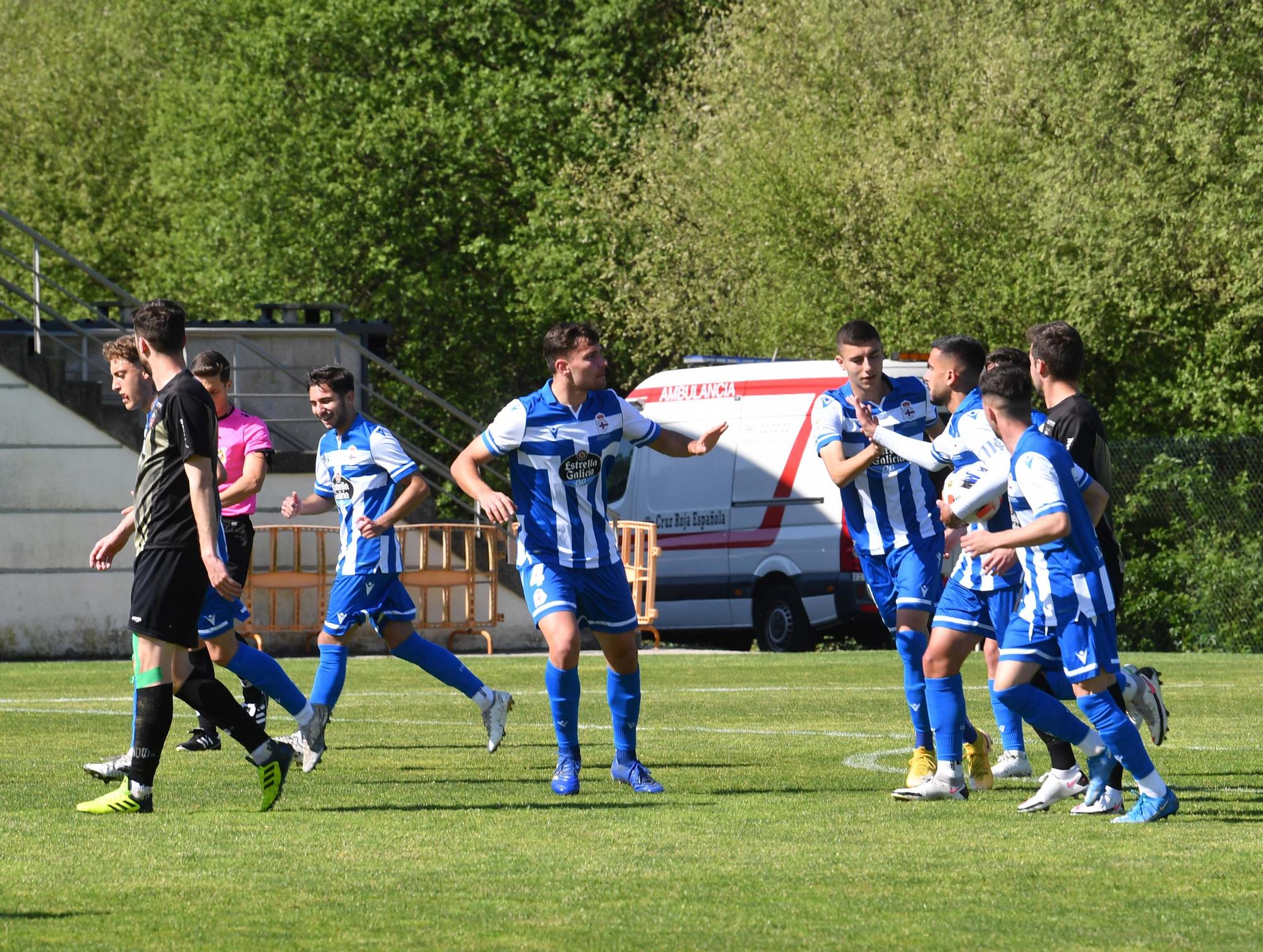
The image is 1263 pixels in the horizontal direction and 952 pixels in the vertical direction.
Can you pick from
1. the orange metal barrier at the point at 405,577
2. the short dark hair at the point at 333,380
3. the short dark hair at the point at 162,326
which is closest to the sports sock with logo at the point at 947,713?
the short dark hair at the point at 162,326

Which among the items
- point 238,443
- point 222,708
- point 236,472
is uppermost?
point 238,443

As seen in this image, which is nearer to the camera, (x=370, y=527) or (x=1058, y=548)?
(x=1058, y=548)

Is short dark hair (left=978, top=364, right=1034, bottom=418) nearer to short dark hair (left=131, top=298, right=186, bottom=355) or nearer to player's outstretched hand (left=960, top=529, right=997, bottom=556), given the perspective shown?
player's outstretched hand (left=960, top=529, right=997, bottom=556)

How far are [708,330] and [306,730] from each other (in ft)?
83.4

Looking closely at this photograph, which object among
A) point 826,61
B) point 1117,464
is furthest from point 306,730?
point 826,61

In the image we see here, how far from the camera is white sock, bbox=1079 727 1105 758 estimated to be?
8.08 m

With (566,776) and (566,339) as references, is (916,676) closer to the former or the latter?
(566,776)

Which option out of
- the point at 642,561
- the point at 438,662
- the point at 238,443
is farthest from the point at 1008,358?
the point at 642,561

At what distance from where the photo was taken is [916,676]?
955cm

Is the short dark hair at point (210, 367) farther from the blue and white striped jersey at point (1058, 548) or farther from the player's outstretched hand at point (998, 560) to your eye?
the blue and white striped jersey at point (1058, 548)

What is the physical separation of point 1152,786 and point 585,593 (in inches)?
106

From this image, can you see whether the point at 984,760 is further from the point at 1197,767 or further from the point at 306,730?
the point at 306,730

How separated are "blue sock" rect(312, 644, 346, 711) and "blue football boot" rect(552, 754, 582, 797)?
74.5 inches

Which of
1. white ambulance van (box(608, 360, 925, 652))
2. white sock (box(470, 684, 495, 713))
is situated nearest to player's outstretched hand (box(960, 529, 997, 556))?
white sock (box(470, 684, 495, 713))
